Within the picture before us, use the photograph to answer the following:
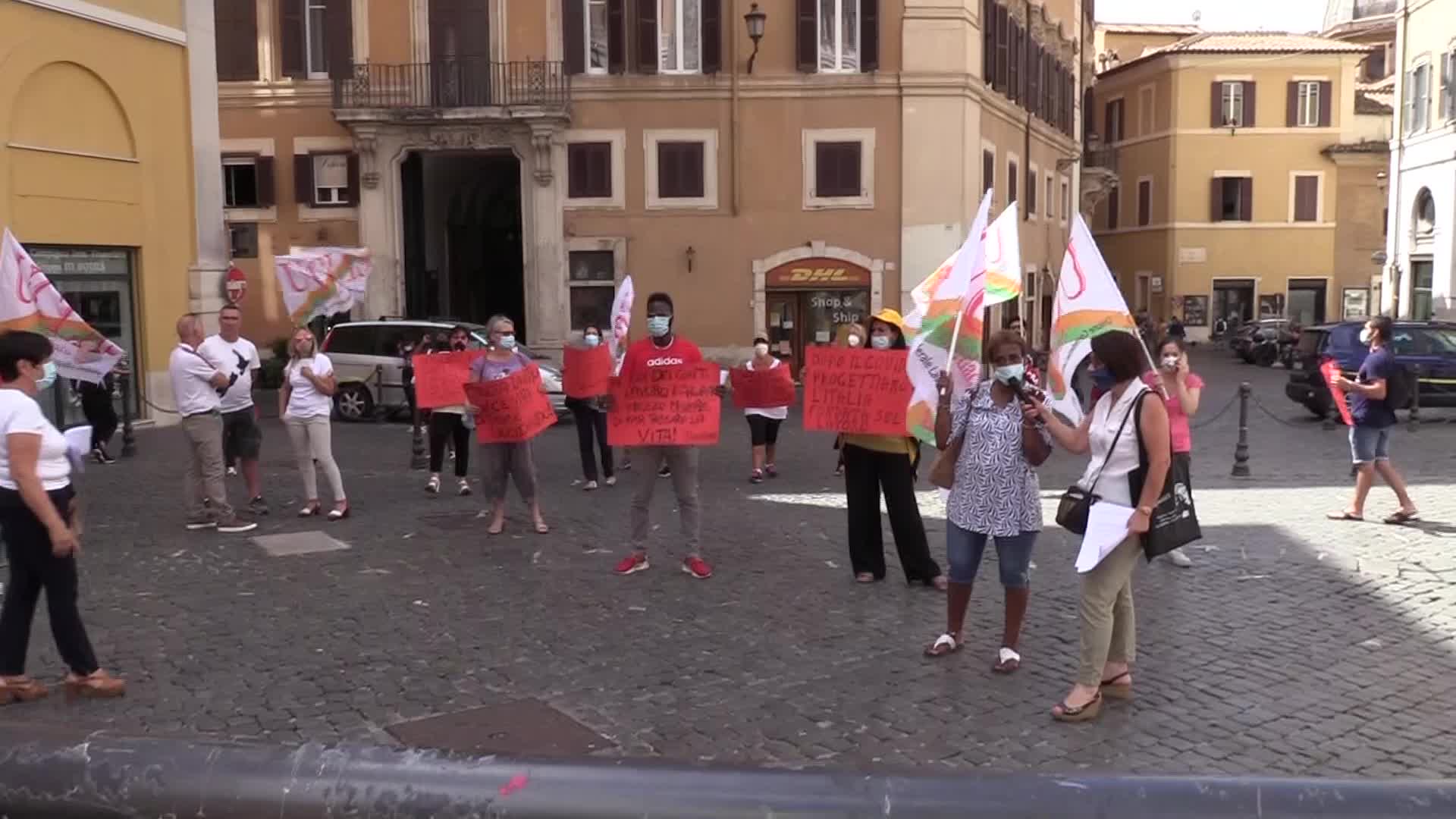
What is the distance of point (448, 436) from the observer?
12.6 metres

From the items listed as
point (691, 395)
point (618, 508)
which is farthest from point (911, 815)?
point (618, 508)

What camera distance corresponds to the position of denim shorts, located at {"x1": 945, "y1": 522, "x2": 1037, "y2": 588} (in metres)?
6.31

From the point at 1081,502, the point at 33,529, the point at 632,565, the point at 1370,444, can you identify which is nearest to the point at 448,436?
the point at 632,565

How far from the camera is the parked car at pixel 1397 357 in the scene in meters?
19.9

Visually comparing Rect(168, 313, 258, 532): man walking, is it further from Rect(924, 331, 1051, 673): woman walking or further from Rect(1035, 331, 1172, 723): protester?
Rect(1035, 331, 1172, 723): protester

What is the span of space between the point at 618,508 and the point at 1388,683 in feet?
22.9

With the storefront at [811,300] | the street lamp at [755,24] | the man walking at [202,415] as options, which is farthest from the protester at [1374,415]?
the street lamp at [755,24]

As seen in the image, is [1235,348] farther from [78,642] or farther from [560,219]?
[78,642]

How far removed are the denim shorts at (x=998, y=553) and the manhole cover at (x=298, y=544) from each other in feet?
17.3

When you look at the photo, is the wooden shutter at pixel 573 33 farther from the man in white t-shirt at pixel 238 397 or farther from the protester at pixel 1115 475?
the protester at pixel 1115 475

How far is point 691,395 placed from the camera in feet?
28.6

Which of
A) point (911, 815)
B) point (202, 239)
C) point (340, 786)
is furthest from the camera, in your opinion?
point (202, 239)

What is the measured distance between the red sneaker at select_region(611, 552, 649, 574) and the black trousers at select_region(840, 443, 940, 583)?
4.85 ft

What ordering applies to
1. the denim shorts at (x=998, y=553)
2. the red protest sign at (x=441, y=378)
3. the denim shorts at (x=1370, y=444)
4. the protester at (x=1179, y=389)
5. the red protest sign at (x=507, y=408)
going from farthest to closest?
the red protest sign at (x=441, y=378), the denim shorts at (x=1370, y=444), the red protest sign at (x=507, y=408), the protester at (x=1179, y=389), the denim shorts at (x=998, y=553)
